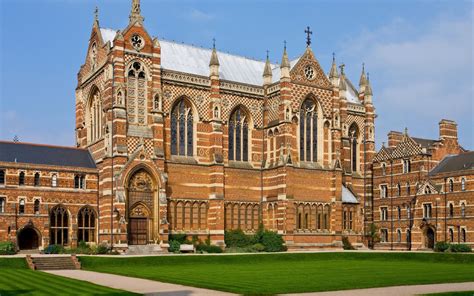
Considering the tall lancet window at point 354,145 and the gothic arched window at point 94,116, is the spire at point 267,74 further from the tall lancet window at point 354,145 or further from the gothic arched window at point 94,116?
the gothic arched window at point 94,116

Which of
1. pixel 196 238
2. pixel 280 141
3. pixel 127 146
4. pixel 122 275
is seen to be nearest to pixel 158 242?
pixel 196 238

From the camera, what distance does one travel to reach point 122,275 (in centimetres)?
3981

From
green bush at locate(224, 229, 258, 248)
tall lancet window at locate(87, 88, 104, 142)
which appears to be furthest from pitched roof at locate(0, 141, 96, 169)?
green bush at locate(224, 229, 258, 248)

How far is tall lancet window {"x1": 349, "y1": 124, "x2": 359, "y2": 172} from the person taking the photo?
8088cm

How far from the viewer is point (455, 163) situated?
73.9 meters

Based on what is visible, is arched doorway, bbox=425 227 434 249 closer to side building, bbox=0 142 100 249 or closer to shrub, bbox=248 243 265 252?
shrub, bbox=248 243 265 252

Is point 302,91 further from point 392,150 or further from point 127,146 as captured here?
point 127,146

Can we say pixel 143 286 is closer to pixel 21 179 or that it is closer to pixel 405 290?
pixel 405 290

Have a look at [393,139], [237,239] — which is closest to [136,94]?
[237,239]

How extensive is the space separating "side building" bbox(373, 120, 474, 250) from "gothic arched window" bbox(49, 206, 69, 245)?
38.3 meters

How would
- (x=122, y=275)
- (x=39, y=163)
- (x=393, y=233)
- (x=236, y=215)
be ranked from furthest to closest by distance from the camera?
1. (x=393, y=233)
2. (x=236, y=215)
3. (x=39, y=163)
4. (x=122, y=275)

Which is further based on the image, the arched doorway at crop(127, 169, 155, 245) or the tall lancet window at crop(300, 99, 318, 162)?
the tall lancet window at crop(300, 99, 318, 162)

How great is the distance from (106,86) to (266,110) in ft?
61.9

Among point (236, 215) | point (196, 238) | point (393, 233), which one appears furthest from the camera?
point (393, 233)
